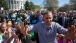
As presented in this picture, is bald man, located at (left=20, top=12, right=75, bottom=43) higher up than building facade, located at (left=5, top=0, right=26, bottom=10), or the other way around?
bald man, located at (left=20, top=12, right=75, bottom=43)

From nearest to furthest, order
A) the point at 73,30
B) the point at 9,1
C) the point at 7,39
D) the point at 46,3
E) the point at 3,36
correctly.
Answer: the point at 73,30
the point at 7,39
the point at 3,36
the point at 46,3
the point at 9,1

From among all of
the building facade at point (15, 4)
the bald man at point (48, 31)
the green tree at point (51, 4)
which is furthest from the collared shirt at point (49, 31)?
the building facade at point (15, 4)

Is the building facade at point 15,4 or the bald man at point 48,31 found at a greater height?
the bald man at point 48,31

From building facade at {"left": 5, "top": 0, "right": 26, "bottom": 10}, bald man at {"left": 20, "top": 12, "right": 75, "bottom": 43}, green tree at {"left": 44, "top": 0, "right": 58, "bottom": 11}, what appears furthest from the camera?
building facade at {"left": 5, "top": 0, "right": 26, "bottom": 10}

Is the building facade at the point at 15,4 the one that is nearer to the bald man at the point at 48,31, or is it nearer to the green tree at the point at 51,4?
the green tree at the point at 51,4

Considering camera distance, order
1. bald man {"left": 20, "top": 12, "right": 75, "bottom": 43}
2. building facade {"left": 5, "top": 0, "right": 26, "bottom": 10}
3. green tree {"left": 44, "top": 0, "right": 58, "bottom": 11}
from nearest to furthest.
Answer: bald man {"left": 20, "top": 12, "right": 75, "bottom": 43} < green tree {"left": 44, "top": 0, "right": 58, "bottom": 11} < building facade {"left": 5, "top": 0, "right": 26, "bottom": 10}

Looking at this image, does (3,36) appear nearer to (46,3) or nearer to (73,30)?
(73,30)

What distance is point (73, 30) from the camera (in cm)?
434

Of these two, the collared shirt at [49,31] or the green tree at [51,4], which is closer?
the collared shirt at [49,31]

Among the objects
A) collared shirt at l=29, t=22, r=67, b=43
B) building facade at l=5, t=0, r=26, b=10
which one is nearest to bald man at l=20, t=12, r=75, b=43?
collared shirt at l=29, t=22, r=67, b=43

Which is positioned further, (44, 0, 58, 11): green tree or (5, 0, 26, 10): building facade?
(5, 0, 26, 10): building facade

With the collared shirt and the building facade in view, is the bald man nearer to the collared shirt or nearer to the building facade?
the collared shirt

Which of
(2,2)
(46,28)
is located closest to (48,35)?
(46,28)

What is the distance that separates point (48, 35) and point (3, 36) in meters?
2.04
